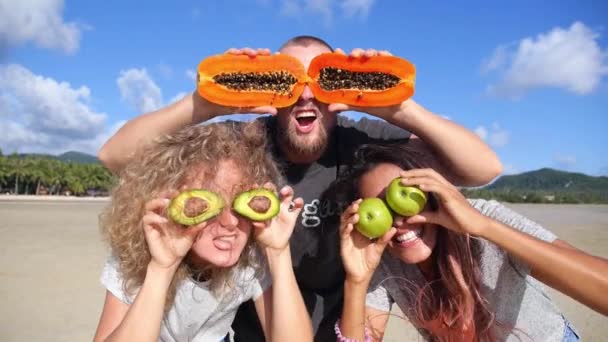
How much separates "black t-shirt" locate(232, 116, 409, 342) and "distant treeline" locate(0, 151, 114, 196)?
246ft

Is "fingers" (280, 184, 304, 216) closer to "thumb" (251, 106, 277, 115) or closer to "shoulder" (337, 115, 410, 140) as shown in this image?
"thumb" (251, 106, 277, 115)

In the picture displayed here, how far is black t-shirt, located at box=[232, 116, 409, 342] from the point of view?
4059 mm

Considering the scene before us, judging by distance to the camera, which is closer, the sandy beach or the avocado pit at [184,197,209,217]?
the avocado pit at [184,197,209,217]

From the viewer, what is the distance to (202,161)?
3260 mm

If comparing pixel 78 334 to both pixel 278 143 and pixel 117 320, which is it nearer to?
pixel 117 320

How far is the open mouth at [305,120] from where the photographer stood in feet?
12.5

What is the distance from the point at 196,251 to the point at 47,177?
82663 millimetres

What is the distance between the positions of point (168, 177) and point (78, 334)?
15.9ft

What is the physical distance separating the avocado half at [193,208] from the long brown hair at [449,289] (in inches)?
48.3

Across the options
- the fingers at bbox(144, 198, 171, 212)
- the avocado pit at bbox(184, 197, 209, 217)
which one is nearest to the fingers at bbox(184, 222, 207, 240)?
the avocado pit at bbox(184, 197, 209, 217)

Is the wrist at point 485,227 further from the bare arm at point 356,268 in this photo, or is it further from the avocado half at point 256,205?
the avocado half at point 256,205

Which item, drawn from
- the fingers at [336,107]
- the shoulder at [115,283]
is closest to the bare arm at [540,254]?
the fingers at [336,107]

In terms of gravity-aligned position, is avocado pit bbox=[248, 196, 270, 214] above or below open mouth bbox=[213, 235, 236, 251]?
above

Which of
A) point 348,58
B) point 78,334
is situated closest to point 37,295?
point 78,334
